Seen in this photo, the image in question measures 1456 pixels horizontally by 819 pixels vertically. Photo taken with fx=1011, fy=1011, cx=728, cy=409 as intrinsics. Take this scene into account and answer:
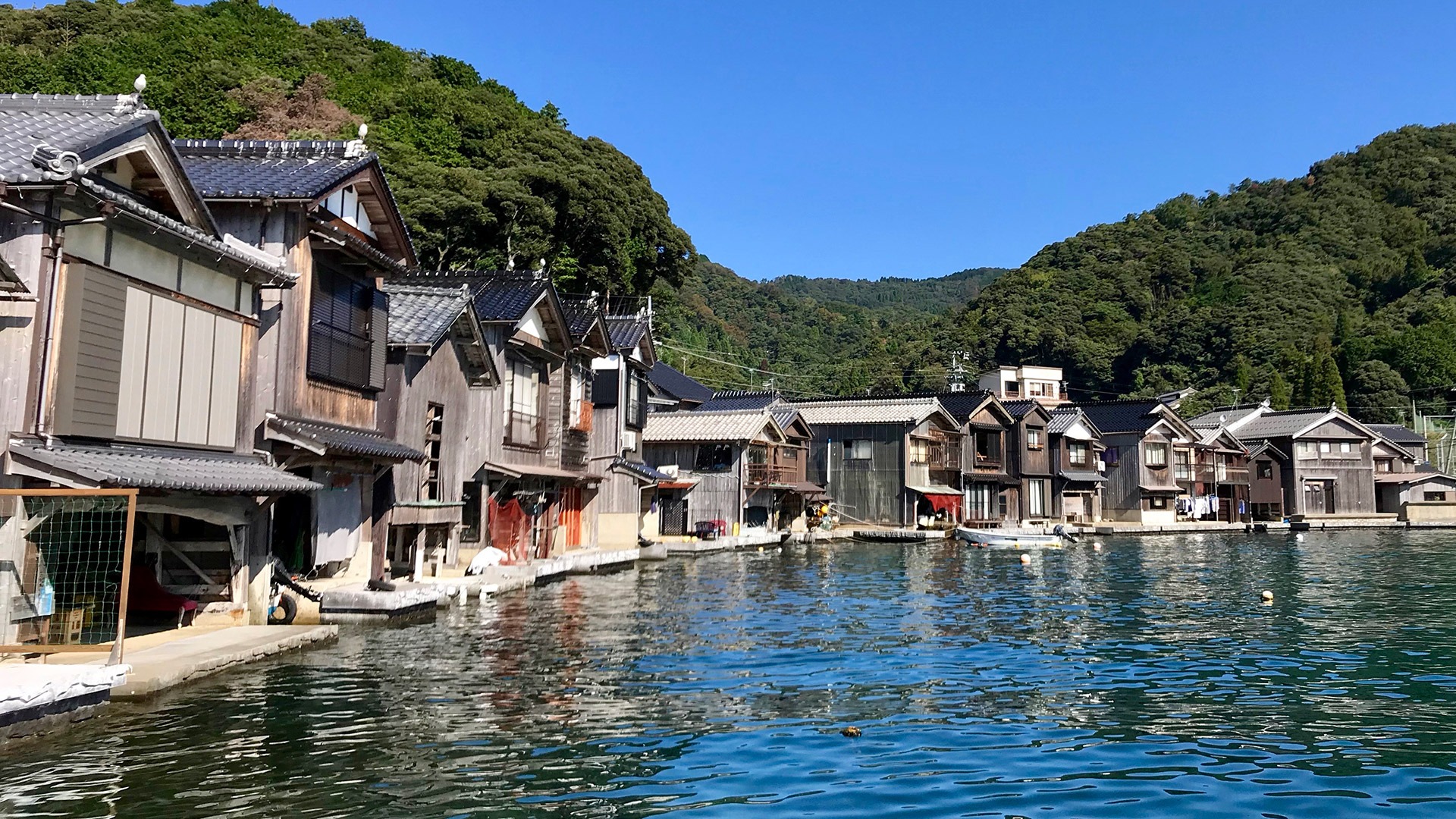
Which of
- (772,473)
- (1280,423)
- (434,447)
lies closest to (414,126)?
(772,473)

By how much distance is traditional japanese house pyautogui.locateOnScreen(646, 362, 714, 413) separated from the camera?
6269cm

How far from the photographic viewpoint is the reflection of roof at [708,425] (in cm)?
5603

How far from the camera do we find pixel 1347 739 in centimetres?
1239

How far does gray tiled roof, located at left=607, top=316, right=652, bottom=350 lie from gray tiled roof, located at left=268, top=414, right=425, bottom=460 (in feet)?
63.8

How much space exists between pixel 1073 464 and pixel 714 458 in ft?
113

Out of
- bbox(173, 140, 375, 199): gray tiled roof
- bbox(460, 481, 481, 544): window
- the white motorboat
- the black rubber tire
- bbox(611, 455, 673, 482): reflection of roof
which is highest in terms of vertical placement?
bbox(173, 140, 375, 199): gray tiled roof

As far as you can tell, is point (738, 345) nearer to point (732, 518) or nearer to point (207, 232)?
point (732, 518)

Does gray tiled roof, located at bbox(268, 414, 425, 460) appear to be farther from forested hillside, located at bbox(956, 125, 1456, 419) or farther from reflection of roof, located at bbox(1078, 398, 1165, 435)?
forested hillside, located at bbox(956, 125, 1456, 419)

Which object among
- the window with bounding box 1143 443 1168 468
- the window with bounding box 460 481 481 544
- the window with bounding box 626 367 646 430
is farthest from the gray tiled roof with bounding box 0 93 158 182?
the window with bounding box 1143 443 1168 468

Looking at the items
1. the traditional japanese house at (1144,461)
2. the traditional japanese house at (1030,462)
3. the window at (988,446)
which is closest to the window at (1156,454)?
the traditional japanese house at (1144,461)

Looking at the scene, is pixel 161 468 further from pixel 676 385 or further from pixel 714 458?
pixel 676 385

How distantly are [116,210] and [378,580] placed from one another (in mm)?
A: 10837

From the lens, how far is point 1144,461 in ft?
260

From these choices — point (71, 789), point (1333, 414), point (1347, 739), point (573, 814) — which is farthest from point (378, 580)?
point (1333, 414)
